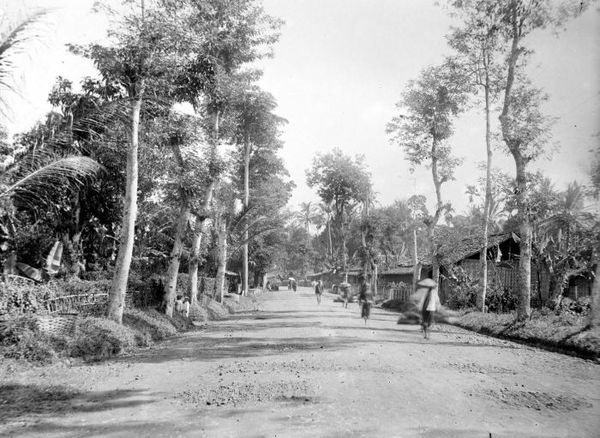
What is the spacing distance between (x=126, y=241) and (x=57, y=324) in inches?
130

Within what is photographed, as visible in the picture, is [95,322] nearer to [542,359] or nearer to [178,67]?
[178,67]

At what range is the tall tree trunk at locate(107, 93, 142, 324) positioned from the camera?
12414mm

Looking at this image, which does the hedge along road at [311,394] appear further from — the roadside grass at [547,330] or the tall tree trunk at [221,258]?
Result: the tall tree trunk at [221,258]

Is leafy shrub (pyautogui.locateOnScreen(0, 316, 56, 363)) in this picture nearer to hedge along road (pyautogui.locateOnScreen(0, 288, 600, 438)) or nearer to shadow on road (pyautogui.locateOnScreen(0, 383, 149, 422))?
hedge along road (pyautogui.locateOnScreen(0, 288, 600, 438))

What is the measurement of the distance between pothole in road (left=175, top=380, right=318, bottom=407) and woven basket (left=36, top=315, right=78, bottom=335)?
14.1 ft

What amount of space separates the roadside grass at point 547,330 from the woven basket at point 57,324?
13785mm

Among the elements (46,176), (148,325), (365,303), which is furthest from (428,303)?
(46,176)

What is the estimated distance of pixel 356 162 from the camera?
61.2m

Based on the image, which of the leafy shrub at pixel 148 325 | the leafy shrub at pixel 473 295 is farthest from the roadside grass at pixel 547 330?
the leafy shrub at pixel 148 325

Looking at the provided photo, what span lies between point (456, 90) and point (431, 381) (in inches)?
781

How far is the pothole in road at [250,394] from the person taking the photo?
6652 mm

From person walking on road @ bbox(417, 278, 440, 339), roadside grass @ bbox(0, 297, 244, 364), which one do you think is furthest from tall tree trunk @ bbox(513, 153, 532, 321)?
roadside grass @ bbox(0, 297, 244, 364)

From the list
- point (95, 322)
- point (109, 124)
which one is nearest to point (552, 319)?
point (95, 322)

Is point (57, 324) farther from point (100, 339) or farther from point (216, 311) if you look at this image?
point (216, 311)
